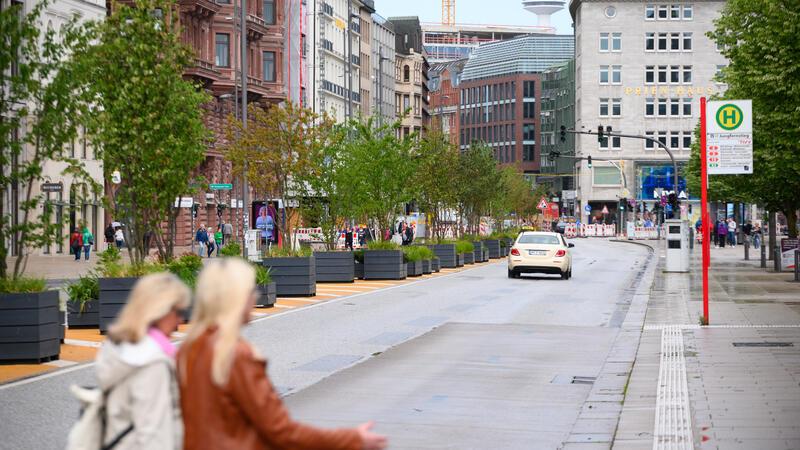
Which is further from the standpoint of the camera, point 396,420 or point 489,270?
point 489,270

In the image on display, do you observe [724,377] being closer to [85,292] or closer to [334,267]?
[85,292]

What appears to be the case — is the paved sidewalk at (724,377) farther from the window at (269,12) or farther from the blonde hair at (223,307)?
the window at (269,12)

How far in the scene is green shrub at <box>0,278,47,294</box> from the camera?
59.2 ft

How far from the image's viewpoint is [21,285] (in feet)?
59.8

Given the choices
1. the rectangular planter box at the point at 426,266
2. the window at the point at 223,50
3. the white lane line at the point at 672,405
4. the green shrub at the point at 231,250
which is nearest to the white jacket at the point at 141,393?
the white lane line at the point at 672,405

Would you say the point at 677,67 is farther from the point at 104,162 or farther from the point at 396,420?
the point at 396,420

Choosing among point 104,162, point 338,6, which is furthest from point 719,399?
point 338,6

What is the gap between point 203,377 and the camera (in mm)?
5039

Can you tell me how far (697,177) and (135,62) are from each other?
200 feet

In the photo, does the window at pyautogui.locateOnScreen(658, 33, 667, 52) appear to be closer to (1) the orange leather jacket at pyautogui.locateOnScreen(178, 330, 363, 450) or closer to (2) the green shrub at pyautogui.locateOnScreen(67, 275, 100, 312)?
(2) the green shrub at pyautogui.locateOnScreen(67, 275, 100, 312)

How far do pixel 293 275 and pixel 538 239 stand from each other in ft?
42.7

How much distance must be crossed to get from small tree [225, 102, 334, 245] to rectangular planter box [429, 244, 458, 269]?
1328 centimetres

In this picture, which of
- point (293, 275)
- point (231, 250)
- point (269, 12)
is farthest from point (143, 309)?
point (269, 12)

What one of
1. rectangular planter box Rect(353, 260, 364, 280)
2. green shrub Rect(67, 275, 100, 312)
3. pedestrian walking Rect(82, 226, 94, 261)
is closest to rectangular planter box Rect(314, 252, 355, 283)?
rectangular planter box Rect(353, 260, 364, 280)
